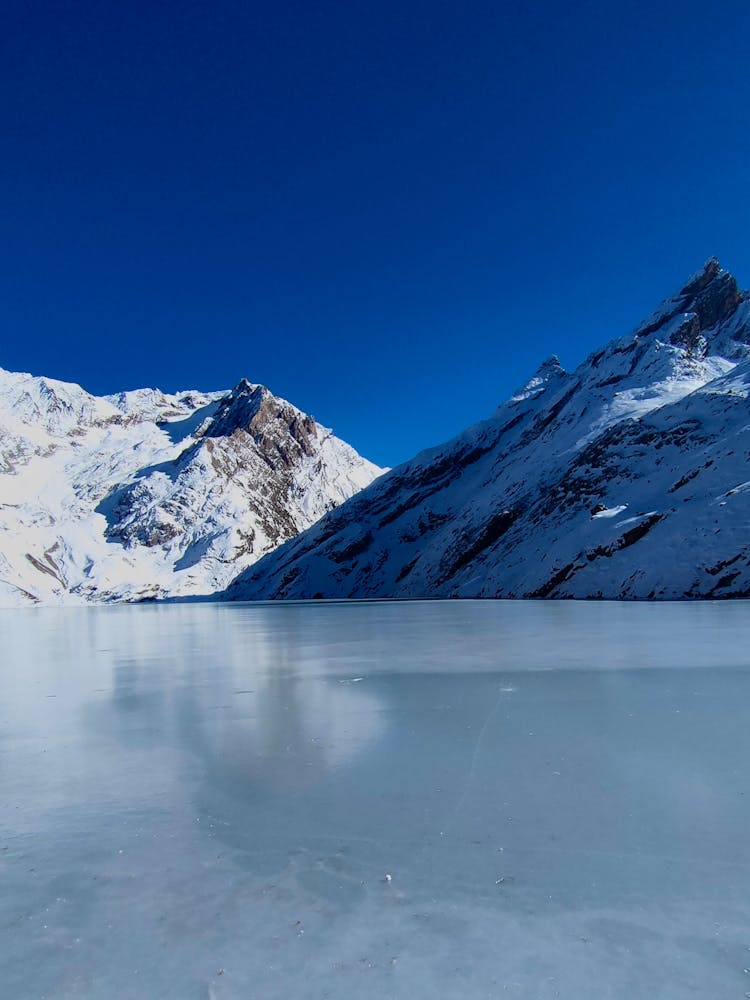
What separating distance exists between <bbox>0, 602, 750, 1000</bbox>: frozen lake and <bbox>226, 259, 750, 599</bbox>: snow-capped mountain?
4150 centimetres

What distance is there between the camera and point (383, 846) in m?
4.69

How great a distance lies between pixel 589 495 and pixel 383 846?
2659 inches

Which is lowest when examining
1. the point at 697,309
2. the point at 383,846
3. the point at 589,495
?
the point at 383,846

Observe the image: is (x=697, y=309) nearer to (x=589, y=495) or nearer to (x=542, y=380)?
(x=542, y=380)

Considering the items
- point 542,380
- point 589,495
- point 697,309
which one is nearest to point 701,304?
point 697,309

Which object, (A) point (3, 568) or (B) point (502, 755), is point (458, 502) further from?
(A) point (3, 568)

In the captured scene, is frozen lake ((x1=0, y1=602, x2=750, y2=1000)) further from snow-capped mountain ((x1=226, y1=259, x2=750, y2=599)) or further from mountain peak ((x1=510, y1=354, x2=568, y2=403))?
mountain peak ((x1=510, y1=354, x2=568, y2=403))

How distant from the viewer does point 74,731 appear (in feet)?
28.7

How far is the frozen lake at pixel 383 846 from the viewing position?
326 cm

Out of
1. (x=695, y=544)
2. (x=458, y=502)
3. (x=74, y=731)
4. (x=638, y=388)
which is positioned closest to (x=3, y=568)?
(x=458, y=502)

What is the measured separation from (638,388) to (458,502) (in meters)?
38.8

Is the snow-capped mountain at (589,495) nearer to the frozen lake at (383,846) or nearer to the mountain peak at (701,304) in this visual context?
the mountain peak at (701,304)

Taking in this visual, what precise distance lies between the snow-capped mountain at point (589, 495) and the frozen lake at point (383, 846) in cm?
4150

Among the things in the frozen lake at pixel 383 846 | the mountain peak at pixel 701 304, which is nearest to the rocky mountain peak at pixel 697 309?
the mountain peak at pixel 701 304
